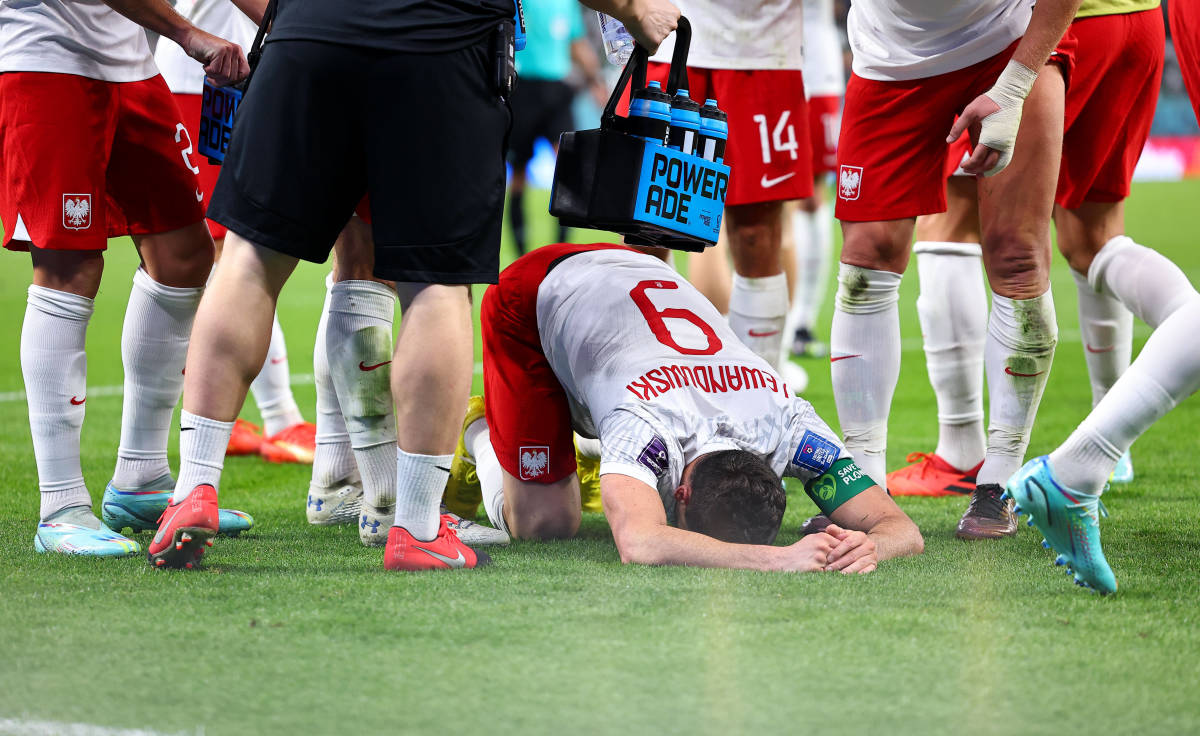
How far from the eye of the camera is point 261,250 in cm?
270

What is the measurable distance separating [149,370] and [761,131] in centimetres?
191

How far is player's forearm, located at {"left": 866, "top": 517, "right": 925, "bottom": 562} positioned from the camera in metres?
2.85

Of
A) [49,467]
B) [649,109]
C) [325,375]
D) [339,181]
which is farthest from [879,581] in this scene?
[49,467]

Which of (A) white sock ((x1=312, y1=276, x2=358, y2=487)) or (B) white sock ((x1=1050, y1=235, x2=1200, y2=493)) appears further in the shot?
(A) white sock ((x1=312, y1=276, x2=358, y2=487))

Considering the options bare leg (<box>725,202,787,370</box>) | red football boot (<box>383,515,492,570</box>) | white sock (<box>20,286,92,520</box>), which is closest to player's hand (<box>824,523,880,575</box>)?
red football boot (<box>383,515,492,570</box>)

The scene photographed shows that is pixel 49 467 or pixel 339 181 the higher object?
pixel 339 181

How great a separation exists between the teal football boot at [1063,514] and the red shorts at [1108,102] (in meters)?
1.49

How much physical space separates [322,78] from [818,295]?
5.31m

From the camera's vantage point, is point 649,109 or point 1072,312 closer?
point 649,109

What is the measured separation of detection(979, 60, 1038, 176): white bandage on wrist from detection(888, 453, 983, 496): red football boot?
1198mm

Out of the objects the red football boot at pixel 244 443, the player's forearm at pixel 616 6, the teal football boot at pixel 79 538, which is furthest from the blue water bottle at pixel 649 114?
the red football boot at pixel 244 443

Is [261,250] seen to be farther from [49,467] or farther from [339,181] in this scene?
[49,467]

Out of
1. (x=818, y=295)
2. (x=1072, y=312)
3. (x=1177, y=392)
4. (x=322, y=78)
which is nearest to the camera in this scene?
(x=1177, y=392)

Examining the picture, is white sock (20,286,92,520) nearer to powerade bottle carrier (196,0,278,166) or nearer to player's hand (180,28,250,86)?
powerade bottle carrier (196,0,278,166)
